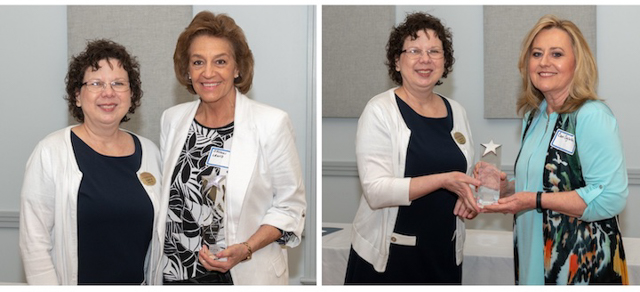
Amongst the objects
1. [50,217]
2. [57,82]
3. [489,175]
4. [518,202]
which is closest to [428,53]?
[489,175]

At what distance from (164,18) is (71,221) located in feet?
5.61

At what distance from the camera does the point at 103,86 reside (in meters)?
2.35

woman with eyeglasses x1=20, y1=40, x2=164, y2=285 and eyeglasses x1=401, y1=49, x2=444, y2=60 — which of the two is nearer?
woman with eyeglasses x1=20, y1=40, x2=164, y2=285

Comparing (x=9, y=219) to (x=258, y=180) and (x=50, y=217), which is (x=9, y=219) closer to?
(x=50, y=217)

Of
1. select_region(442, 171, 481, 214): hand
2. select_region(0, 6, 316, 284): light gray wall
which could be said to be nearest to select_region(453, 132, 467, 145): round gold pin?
select_region(442, 171, 481, 214): hand

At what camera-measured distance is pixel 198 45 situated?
2.39 m

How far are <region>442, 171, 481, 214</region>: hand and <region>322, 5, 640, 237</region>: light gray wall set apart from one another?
150 cm

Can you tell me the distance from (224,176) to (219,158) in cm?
10

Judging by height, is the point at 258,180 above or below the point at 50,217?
above

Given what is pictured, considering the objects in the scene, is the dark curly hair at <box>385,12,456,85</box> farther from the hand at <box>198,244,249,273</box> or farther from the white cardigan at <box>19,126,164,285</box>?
the white cardigan at <box>19,126,164,285</box>

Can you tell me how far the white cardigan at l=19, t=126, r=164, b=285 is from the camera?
2.15m

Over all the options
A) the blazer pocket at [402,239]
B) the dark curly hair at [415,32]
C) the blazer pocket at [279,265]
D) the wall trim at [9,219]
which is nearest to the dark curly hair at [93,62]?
the blazer pocket at [279,265]

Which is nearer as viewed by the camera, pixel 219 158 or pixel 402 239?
pixel 219 158
